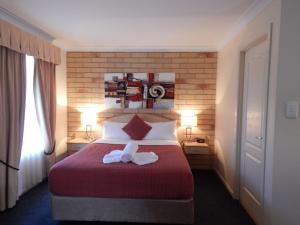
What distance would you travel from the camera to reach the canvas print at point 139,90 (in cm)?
444

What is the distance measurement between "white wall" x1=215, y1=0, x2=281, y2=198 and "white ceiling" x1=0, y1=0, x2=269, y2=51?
0.68ft

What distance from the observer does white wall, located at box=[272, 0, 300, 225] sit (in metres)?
1.93

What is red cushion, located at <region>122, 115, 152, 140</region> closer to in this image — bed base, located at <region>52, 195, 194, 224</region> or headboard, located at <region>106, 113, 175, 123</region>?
headboard, located at <region>106, 113, 175, 123</region>

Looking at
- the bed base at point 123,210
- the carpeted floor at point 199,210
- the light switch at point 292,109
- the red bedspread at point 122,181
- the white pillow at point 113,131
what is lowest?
the carpeted floor at point 199,210

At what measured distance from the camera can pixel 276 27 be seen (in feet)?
6.59

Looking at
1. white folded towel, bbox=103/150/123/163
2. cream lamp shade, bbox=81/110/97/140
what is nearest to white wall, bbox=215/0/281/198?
white folded towel, bbox=103/150/123/163

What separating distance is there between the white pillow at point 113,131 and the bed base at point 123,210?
1866 millimetres

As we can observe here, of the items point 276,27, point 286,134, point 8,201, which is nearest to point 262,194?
point 286,134

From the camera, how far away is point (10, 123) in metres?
2.76

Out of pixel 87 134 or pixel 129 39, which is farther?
pixel 87 134

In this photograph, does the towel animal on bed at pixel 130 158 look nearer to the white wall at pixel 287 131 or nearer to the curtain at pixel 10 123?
the curtain at pixel 10 123

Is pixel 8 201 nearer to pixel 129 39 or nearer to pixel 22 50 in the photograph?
pixel 22 50

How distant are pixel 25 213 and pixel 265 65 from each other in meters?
3.48

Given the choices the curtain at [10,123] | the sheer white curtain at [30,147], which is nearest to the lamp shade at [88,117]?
the sheer white curtain at [30,147]
